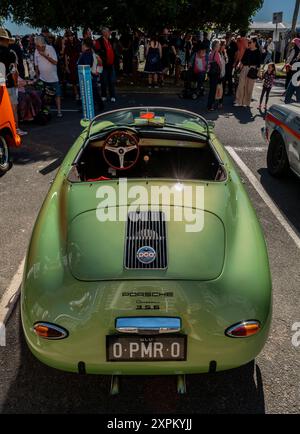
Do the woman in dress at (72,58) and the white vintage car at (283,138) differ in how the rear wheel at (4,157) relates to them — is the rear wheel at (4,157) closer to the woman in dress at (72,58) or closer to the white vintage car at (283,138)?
the white vintage car at (283,138)

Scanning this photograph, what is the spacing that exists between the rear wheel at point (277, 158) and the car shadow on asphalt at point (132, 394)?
3757mm

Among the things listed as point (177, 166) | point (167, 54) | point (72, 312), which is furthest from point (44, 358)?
point (167, 54)

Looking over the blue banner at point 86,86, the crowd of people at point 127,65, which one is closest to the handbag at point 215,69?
the crowd of people at point 127,65

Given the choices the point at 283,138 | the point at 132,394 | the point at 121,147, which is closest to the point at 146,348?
the point at 132,394

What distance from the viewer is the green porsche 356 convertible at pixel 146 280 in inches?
83.4

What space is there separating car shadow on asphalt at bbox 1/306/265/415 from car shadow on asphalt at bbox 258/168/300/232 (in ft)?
8.48

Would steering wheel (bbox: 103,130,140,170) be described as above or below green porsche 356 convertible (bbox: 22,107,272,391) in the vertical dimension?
above

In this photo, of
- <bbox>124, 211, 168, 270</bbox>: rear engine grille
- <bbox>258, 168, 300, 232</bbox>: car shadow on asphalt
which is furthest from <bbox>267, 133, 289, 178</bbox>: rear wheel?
<bbox>124, 211, 168, 270</bbox>: rear engine grille

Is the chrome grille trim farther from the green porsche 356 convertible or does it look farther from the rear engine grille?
the rear engine grille

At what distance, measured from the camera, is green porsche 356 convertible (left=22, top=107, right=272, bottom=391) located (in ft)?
6.95

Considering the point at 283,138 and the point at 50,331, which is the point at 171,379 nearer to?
the point at 50,331

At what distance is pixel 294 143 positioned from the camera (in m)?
5.18

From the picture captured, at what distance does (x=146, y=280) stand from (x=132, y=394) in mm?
847

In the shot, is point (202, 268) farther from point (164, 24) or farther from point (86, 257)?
point (164, 24)
